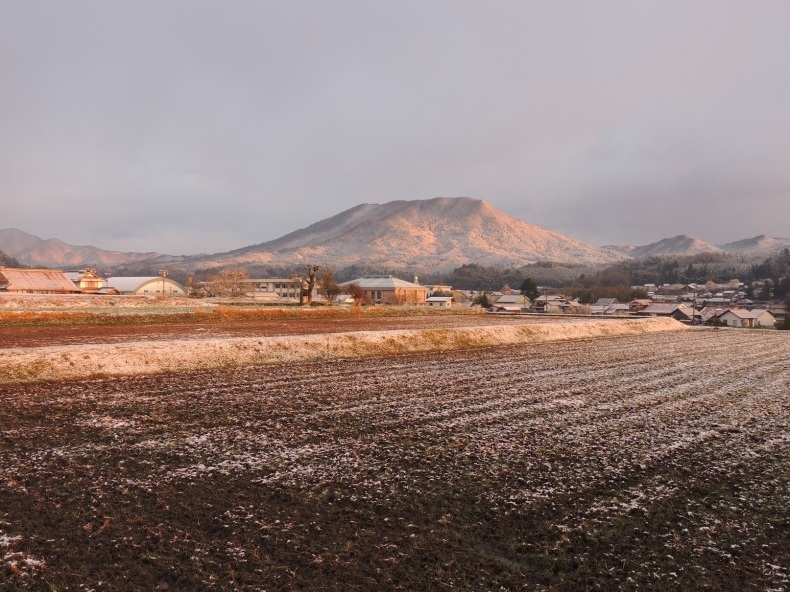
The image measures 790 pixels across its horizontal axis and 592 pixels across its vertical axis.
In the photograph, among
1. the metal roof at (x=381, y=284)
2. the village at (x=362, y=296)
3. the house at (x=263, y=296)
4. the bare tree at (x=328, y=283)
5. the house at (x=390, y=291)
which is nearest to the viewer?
the village at (x=362, y=296)

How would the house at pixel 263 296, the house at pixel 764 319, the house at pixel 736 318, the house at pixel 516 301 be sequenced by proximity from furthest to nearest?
1. the house at pixel 516 301
2. the house at pixel 263 296
3. the house at pixel 764 319
4. the house at pixel 736 318

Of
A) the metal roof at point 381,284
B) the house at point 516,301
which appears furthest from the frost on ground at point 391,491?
the house at point 516,301

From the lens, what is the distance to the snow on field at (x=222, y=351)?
1802 cm

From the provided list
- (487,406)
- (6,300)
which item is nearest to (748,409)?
(487,406)

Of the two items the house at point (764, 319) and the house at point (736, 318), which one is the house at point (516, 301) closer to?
the house at point (736, 318)

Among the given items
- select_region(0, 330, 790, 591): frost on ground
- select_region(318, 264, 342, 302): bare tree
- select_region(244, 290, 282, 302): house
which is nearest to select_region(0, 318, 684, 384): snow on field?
select_region(0, 330, 790, 591): frost on ground

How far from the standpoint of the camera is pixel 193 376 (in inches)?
734

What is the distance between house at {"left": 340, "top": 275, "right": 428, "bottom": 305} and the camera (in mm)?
128375

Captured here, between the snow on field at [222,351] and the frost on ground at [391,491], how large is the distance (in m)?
3.05

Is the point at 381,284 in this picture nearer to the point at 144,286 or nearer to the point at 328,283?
the point at 328,283

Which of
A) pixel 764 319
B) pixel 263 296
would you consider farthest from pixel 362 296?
pixel 764 319

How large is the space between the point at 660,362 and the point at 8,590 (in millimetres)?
25824

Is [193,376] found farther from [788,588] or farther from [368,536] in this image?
[788,588]

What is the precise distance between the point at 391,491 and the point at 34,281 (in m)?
105
